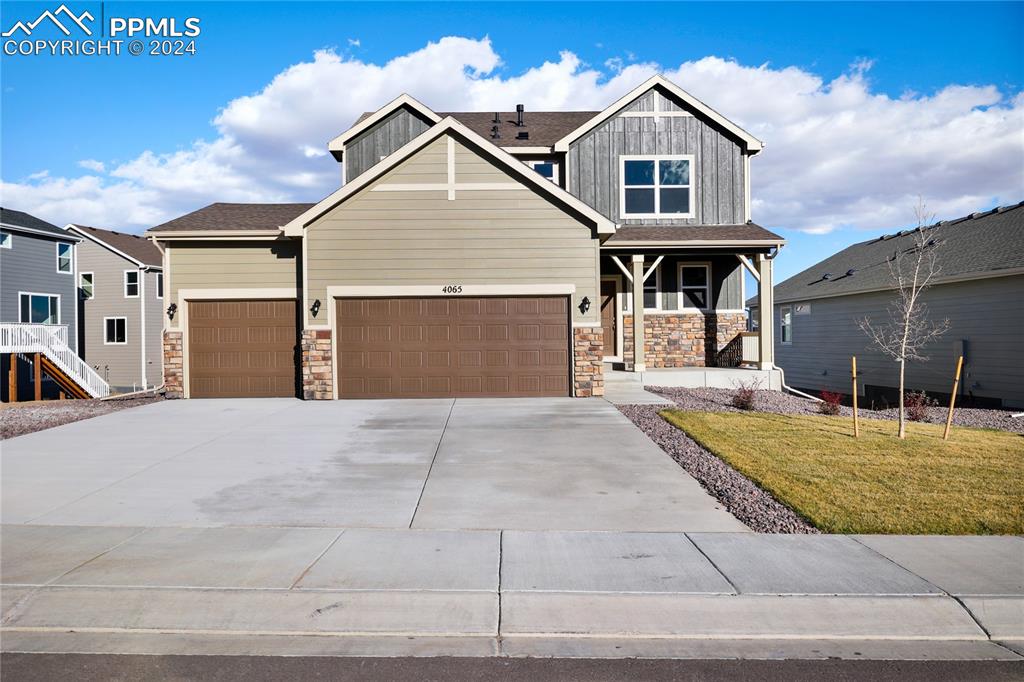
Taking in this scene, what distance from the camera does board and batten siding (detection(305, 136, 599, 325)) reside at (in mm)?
16188

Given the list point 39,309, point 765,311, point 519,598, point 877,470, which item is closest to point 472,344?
point 765,311

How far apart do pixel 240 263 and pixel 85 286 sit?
72.4ft

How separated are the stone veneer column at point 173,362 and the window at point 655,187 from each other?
42.7 feet

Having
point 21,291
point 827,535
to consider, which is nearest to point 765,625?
point 827,535

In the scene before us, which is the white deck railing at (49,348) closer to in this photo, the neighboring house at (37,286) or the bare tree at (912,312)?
the neighboring house at (37,286)

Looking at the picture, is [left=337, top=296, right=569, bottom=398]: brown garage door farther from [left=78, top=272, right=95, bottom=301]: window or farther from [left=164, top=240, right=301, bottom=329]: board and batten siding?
[left=78, top=272, right=95, bottom=301]: window

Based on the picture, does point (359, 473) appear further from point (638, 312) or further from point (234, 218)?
point (638, 312)

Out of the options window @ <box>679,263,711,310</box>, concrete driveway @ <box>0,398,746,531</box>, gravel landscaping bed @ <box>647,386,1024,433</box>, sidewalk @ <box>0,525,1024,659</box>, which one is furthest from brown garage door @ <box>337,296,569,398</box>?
sidewalk @ <box>0,525,1024,659</box>

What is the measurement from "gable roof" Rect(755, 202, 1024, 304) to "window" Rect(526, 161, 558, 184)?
1054 centimetres

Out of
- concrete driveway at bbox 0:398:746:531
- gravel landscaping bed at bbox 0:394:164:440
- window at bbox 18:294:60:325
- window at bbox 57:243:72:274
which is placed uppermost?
window at bbox 57:243:72:274

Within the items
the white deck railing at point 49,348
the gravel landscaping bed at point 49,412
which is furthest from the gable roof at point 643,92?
the white deck railing at point 49,348

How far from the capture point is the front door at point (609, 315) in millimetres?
21203

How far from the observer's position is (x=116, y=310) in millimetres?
33469

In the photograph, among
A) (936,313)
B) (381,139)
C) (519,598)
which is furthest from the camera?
(381,139)
